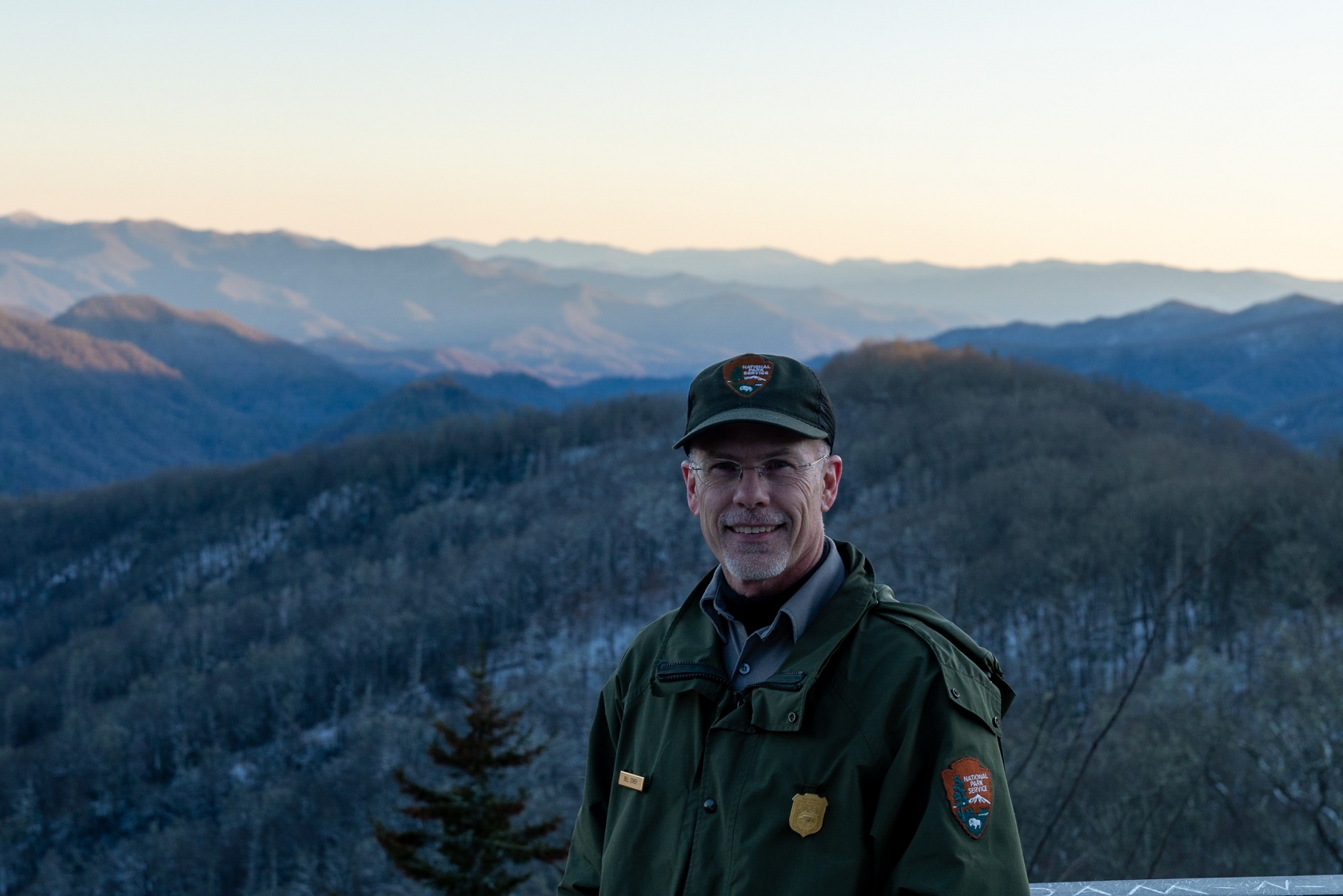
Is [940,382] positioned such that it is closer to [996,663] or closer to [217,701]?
[217,701]

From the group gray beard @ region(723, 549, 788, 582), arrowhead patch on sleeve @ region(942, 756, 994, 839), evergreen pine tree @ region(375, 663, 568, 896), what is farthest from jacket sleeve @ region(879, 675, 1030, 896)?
evergreen pine tree @ region(375, 663, 568, 896)

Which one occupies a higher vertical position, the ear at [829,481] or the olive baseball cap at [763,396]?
the olive baseball cap at [763,396]

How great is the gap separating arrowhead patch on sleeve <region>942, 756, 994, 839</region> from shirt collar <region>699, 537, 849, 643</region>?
1.96 ft

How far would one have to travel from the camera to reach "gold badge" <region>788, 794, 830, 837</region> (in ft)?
9.13

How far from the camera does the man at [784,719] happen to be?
8.98ft

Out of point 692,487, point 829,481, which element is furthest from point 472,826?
point 829,481

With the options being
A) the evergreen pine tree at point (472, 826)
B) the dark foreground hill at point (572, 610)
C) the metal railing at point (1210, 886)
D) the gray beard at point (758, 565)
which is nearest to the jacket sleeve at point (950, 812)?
the gray beard at point (758, 565)

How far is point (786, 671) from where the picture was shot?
2.92 meters

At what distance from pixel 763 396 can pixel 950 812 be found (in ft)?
4.28

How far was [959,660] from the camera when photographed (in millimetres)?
2840

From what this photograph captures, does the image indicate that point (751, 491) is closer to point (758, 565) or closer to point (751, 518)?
point (751, 518)

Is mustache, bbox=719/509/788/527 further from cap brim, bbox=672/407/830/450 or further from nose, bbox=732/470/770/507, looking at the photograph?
cap brim, bbox=672/407/830/450

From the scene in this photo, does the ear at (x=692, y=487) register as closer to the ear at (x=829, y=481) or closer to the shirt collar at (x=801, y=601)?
the shirt collar at (x=801, y=601)

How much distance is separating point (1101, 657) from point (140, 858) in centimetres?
5971
